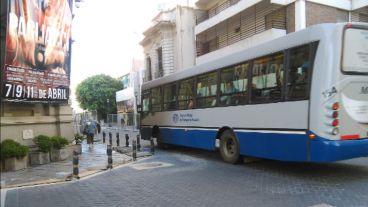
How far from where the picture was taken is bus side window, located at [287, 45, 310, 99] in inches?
321

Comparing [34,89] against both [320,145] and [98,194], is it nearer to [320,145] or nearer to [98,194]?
[98,194]

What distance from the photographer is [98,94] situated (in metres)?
58.6

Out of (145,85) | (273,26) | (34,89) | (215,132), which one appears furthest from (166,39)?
(34,89)

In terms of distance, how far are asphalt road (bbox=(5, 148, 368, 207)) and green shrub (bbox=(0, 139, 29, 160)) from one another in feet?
8.74

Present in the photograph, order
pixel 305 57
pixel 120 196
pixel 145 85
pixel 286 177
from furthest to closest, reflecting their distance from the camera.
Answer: pixel 145 85
pixel 286 177
pixel 305 57
pixel 120 196

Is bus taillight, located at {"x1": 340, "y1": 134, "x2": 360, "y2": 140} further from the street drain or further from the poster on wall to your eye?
the poster on wall

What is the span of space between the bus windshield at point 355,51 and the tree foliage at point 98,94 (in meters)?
51.3

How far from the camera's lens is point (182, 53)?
33.3m

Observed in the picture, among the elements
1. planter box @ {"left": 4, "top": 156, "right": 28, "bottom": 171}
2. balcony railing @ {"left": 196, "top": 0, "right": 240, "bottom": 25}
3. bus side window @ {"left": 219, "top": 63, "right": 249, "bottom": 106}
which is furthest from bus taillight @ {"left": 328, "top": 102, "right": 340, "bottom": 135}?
balcony railing @ {"left": 196, "top": 0, "right": 240, "bottom": 25}

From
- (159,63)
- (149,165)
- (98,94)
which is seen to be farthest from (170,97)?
(98,94)

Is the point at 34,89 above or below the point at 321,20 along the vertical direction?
below

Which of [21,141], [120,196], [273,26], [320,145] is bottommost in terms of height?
[120,196]

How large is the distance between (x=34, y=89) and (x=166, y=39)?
3265cm

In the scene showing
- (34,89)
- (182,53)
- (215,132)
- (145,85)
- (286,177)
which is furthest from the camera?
(182,53)
